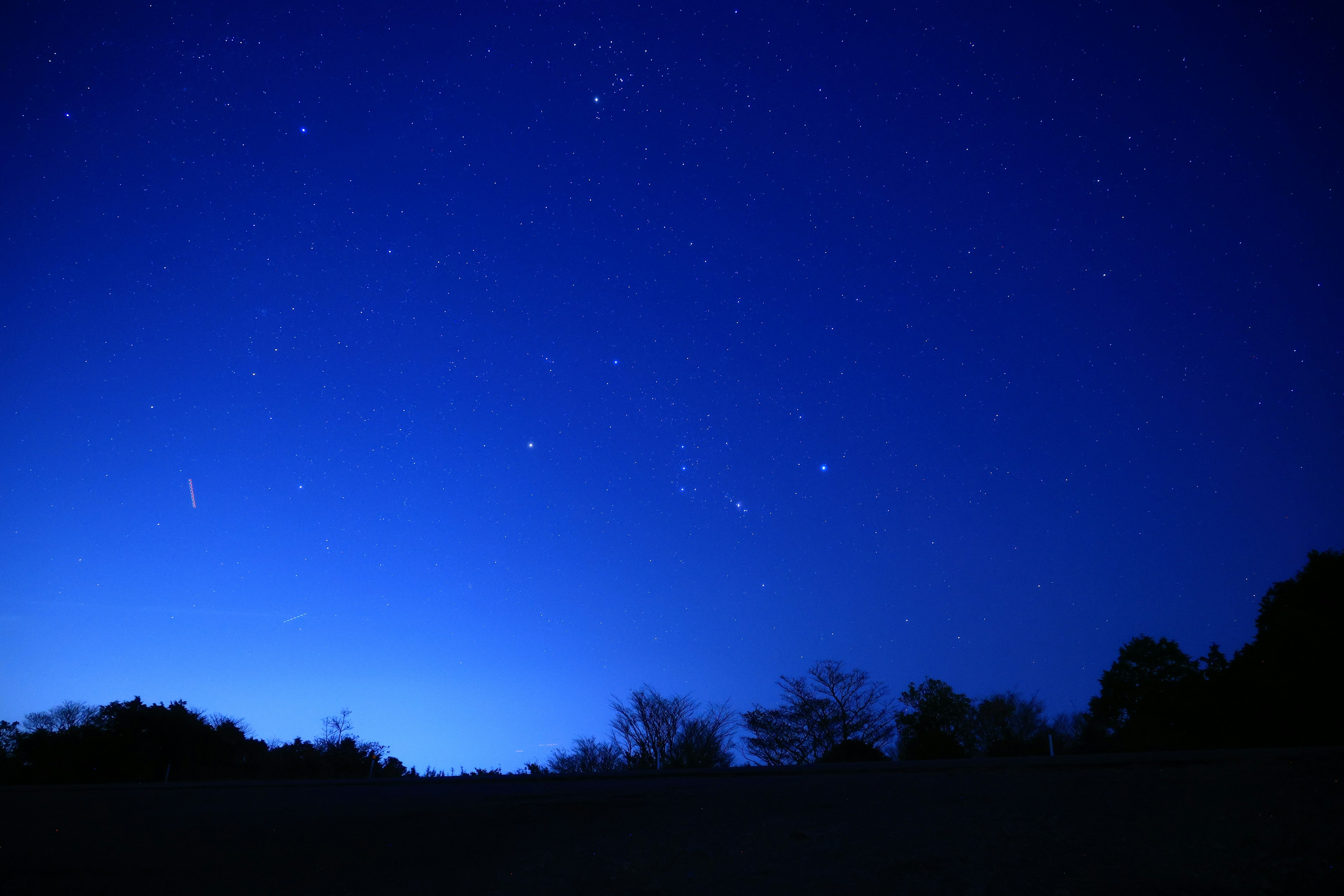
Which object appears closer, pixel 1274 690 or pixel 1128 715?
pixel 1274 690

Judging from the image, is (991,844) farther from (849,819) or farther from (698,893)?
(698,893)

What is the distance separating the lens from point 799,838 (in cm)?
565

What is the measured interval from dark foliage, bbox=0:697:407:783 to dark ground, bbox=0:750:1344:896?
26583mm

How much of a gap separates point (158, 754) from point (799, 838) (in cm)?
3890

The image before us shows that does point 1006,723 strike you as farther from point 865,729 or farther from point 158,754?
point 158,754

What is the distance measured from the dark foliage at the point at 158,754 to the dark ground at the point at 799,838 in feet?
87.2

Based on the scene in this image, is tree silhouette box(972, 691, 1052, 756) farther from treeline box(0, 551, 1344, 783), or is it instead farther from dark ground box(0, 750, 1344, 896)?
dark ground box(0, 750, 1344, 896)

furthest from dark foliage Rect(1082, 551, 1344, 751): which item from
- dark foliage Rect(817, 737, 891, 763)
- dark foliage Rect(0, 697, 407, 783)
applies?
dark foliage Rect(0, 697, 407, 783)

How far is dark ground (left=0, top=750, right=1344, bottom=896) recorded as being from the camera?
4.68 m

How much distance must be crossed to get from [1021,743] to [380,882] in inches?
1132

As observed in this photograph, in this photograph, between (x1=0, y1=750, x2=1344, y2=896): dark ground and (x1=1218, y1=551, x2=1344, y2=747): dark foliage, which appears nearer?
(x1=0, y1=750, x2=1344, y2=896): dark ground

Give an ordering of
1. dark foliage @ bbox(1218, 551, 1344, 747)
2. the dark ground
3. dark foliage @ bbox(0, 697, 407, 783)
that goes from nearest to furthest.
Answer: the dark ground, dark foliage @ bbox(1218, 551, 1344, 747), dark foliage @ bbox(0, 697, 407, 783)

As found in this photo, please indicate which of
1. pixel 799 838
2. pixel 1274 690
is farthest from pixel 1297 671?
pixel 799 838

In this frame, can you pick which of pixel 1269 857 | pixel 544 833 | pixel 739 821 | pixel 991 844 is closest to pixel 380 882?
pixel 544 833
